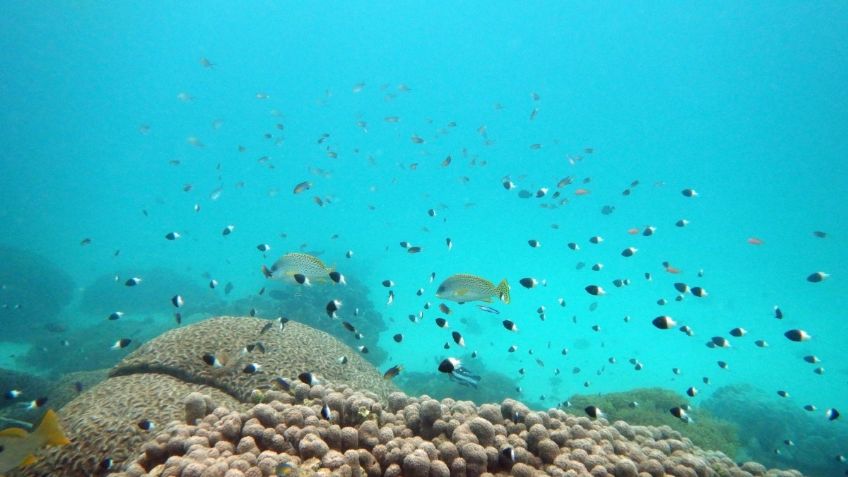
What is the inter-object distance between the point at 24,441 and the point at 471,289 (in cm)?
598

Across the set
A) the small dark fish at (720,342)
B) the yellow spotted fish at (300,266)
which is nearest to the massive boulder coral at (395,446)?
the yellow spotted fish at (300,266)

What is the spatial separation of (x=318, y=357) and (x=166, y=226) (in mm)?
144588

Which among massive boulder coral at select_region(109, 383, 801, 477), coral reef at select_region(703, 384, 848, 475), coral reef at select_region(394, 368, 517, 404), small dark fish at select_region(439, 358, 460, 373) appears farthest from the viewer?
coral reef at select_region(394, 368, 517, 404)

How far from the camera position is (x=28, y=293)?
29766 mm

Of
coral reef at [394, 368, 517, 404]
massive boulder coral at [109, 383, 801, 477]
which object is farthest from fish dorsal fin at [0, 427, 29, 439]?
coral reef at [394, 368, 517, 404]

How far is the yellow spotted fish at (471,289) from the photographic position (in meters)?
7.21

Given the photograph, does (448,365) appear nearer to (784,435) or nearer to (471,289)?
(471,289)

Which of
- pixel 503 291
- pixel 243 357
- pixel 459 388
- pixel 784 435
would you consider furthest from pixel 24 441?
pixel 784 435

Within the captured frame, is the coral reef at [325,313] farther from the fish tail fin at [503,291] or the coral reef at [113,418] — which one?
the fish tail fin at [503,291]

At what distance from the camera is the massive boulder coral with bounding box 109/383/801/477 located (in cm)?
340

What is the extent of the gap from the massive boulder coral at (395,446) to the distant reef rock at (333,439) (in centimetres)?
1

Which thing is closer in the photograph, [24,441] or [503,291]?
[24,441]

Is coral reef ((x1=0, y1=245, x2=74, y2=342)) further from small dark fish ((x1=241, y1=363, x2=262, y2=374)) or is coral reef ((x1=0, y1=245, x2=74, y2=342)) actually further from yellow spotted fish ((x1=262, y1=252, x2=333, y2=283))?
small dark fish ((x1=241, y1=363, x2=262, y2=374))

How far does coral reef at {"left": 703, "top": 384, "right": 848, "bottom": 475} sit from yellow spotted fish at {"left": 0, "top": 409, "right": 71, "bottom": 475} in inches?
635
